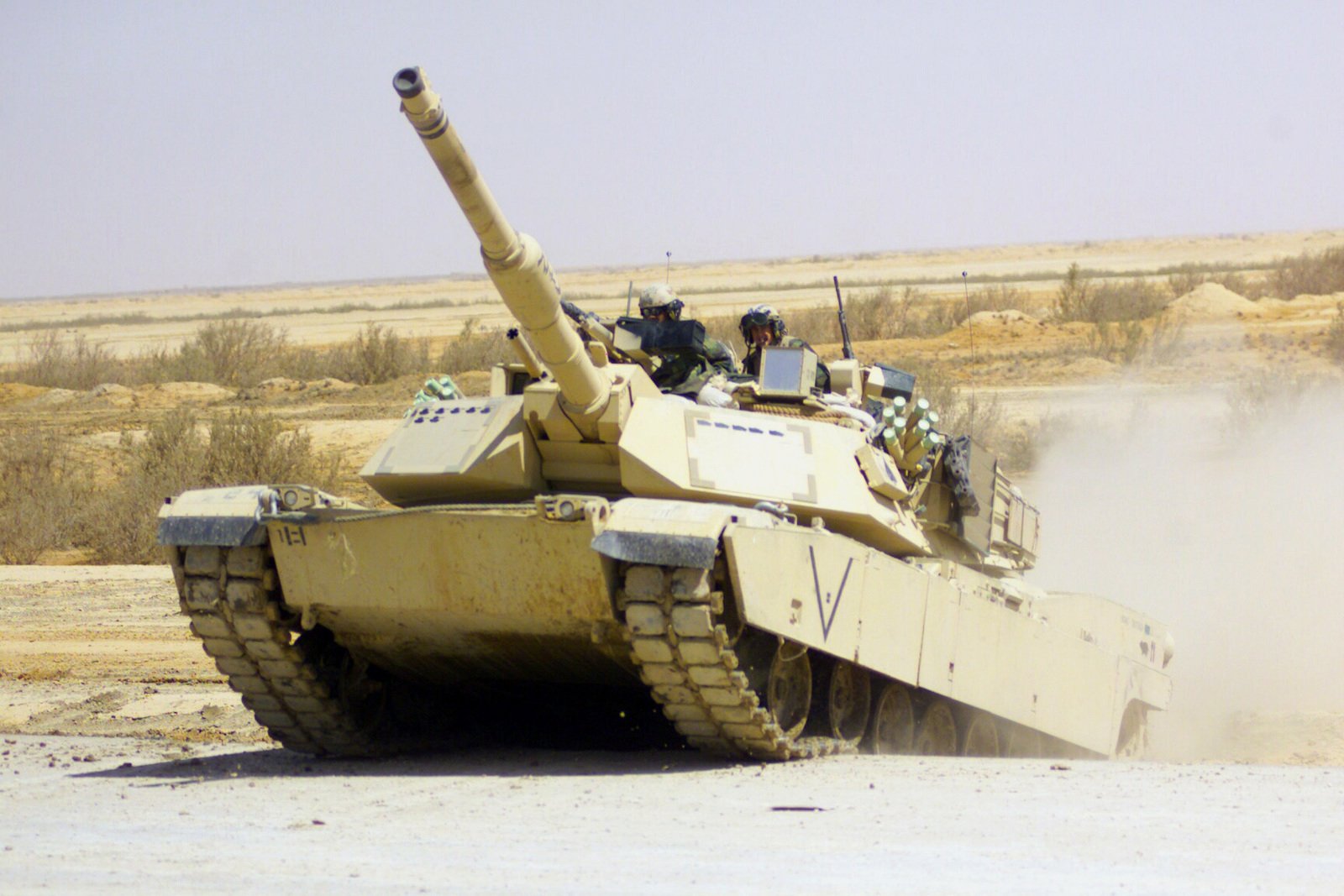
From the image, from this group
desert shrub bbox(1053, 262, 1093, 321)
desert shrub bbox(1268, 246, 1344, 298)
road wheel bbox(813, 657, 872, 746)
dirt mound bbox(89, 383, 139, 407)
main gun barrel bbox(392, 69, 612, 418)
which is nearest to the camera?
main gun barrel bbox(392, 69, 612, 418)

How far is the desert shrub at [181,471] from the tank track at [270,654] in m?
9.34

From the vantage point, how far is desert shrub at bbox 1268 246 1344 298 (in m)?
37.0

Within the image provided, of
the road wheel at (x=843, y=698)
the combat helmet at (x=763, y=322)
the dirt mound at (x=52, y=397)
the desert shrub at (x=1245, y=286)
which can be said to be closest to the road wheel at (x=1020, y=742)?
the road wheel at (x=843, y=698)

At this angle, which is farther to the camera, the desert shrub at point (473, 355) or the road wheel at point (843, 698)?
the desert shrub at point (473, 355)

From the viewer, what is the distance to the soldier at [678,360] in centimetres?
1016

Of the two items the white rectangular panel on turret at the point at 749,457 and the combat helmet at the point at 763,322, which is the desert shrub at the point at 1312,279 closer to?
the combat helmet at the point at 763,322

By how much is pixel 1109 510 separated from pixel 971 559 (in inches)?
416

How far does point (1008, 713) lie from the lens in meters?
10.4

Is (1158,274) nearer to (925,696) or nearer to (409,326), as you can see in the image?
(409,326)

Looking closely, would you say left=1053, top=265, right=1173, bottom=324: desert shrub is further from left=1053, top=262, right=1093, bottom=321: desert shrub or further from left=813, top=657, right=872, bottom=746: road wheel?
left=813, top=657, right=872, bottom=746: road wheel

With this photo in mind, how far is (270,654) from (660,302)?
3063mm

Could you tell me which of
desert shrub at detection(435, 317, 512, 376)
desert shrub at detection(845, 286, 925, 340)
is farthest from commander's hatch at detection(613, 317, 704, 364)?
desert shrub at detection(845, 286, 925, 340)

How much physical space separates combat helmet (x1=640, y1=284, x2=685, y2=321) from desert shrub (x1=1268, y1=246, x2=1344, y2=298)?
28852 mm

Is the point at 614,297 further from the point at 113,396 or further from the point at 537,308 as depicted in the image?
the point at 537,308
